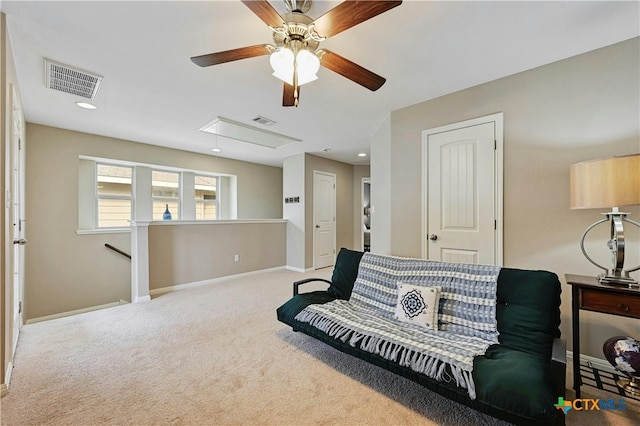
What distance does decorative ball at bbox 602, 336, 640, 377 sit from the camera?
157 centimetres

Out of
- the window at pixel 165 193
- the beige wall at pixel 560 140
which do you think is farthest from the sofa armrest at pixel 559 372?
the window at pixel 165 193

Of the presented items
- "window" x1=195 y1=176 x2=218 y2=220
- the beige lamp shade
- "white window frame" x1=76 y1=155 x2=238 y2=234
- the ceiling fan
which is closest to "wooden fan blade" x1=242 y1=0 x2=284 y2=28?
the ceiling fan

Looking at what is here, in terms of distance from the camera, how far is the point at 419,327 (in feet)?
6.34

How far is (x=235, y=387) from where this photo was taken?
1799 mm

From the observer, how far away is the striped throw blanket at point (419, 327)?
153 centimetres

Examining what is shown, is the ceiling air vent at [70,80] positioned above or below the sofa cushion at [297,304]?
above

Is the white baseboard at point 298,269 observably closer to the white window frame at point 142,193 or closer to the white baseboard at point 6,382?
the white window frame at point 142,193

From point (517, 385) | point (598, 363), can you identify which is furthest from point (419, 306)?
point (598, 363)

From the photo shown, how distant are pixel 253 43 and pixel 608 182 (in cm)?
245

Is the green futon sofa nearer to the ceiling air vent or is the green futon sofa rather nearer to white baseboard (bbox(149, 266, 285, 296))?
white baseboard (bbox(149, 266, 285, 296))

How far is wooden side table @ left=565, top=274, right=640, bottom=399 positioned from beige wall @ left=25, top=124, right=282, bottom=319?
18.1 feet

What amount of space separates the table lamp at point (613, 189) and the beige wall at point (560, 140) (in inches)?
15.5

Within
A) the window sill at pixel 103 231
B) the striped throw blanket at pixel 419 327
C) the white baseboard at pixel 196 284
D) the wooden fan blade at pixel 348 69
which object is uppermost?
the wooden fan blade at pixel 348 69

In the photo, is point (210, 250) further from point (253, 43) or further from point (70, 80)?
point (253, 43)
